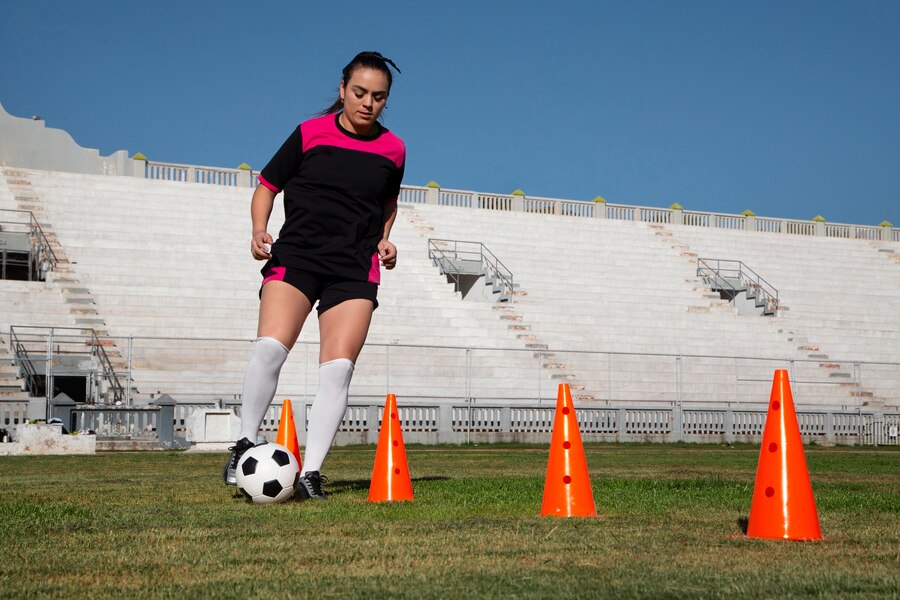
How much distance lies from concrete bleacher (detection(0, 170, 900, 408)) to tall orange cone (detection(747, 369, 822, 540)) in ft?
55.6

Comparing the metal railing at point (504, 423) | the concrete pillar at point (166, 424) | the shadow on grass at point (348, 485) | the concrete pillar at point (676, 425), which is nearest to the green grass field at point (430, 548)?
the shadow on grass at point (348, 485)

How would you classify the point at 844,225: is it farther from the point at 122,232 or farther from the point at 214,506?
the point at 214,506

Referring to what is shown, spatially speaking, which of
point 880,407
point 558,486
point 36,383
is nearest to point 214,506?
point 558,486

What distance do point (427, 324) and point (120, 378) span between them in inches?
325

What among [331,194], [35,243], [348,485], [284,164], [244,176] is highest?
[244,176]

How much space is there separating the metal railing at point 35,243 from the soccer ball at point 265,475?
76.7 feet

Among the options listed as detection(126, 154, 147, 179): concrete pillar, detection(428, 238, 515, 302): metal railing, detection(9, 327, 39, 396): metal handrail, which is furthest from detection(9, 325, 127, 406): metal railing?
detection(126, 154, 147, 179): concrete pillar

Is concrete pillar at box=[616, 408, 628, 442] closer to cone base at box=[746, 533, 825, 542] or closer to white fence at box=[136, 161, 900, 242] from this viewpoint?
white fence at box=[136, 161, 900, 242]

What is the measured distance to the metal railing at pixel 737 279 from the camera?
3588 centimetres

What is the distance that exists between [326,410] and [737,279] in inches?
1271

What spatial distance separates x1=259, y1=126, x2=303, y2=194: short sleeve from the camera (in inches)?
251

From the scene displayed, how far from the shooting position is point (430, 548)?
13.3 ft

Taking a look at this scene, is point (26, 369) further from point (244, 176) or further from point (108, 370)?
point (244, 176)

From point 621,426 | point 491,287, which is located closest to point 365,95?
point 621,426
